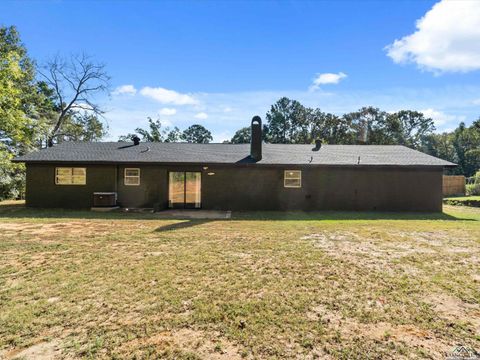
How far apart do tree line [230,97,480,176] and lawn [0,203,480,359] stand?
36.9 m

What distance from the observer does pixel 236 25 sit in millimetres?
13141

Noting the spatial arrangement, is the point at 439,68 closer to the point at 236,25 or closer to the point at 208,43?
the point at 236,25

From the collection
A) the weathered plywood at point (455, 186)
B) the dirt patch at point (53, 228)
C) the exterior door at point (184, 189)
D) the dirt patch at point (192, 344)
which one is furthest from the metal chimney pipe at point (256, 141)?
the weathered plywood at point (455, 186)

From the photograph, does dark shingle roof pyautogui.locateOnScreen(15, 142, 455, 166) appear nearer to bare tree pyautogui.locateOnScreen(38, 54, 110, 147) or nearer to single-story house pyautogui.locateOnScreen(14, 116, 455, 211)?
single-story house pyautogui.locateOnScreen(14, 116, 455, 211)

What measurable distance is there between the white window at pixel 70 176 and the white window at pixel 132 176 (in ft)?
6.47

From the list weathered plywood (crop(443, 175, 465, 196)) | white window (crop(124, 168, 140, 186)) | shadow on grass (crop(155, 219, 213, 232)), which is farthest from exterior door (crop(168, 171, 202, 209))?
weathered plywood (crop(443, 175, 465, 196))

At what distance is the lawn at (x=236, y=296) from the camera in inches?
103

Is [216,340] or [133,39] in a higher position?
[133,39]

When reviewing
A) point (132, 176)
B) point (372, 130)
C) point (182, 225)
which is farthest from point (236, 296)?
point (372, 130)

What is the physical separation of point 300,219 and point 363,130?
35.0 m

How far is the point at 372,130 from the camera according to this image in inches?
1665

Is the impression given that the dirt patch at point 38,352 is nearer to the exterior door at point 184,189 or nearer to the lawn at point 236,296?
the lawn at point 236,296

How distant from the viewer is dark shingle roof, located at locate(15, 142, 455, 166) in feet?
40.5

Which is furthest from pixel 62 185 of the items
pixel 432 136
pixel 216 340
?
pixel 432 136
